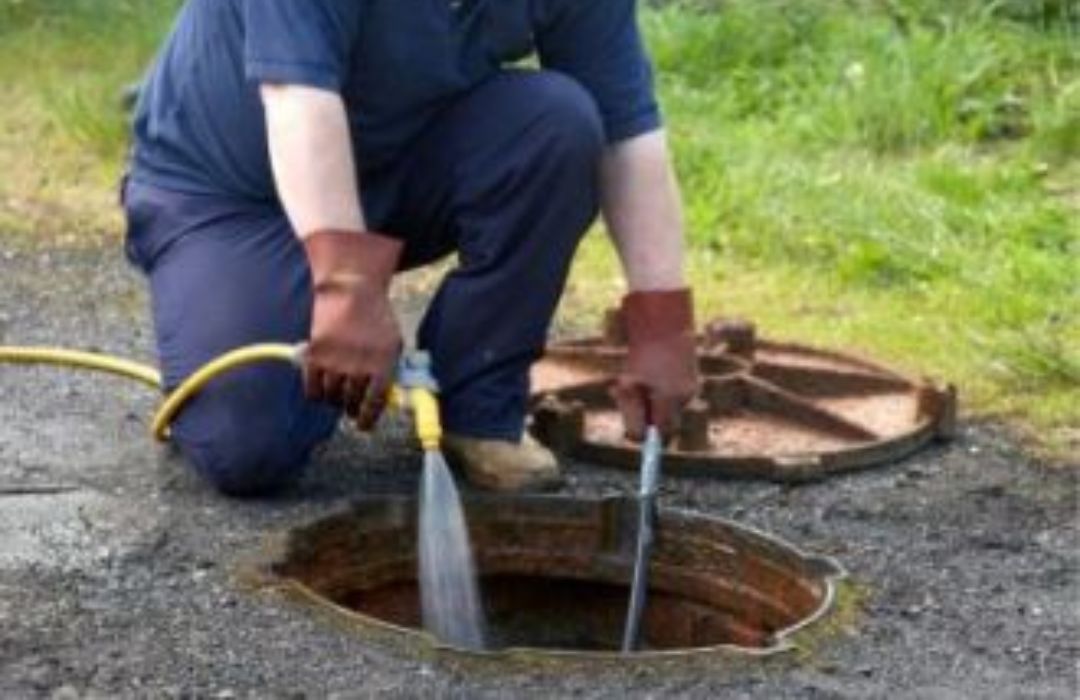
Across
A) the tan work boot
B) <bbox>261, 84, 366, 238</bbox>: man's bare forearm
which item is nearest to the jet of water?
<bbox>261, 84, 366, 238</bbox>: man's bare forearm

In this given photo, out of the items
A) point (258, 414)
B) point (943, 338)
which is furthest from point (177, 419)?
point (943, 338)

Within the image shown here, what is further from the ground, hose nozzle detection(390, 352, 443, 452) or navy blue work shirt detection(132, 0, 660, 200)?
navy blue work shirt detection(132, 0, 660, 200)

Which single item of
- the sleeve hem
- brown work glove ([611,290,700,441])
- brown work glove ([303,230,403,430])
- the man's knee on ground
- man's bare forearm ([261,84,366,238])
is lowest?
the man's knee on ground

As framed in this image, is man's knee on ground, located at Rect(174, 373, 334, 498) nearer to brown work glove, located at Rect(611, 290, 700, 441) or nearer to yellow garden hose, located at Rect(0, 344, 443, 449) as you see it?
yellow garden hose, located at Rect(0, 344, 443, 449)

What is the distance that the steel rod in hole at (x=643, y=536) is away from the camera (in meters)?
4.12

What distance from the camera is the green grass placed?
5609 millimetres

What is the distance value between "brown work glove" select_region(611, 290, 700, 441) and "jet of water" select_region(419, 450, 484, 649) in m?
0.45

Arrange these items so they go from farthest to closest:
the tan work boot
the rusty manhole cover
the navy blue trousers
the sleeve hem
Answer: the rusty manhole cover, the tan work boot, the navy blue trousers, the sleeve hem

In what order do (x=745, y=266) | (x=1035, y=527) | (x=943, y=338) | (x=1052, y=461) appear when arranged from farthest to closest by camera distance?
1. (x=745, y=266)
2. (x=943, y=338)
3. (x=1052, y=461)
4. (x=1035, y=527)

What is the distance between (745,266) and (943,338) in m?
0.71

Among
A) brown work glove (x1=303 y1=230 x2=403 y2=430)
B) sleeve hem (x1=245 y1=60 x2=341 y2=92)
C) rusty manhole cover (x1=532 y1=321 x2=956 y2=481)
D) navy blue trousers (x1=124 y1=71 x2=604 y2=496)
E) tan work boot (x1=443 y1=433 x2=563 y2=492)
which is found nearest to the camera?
brown work glove (x1=303 y1=230 x2=403 y2=430)

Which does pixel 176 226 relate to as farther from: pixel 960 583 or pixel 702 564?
pixel 960 583

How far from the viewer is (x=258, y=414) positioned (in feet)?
14.3

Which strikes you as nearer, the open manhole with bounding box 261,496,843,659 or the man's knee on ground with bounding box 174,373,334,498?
the open manhole with bounding box 261,496,843,659
